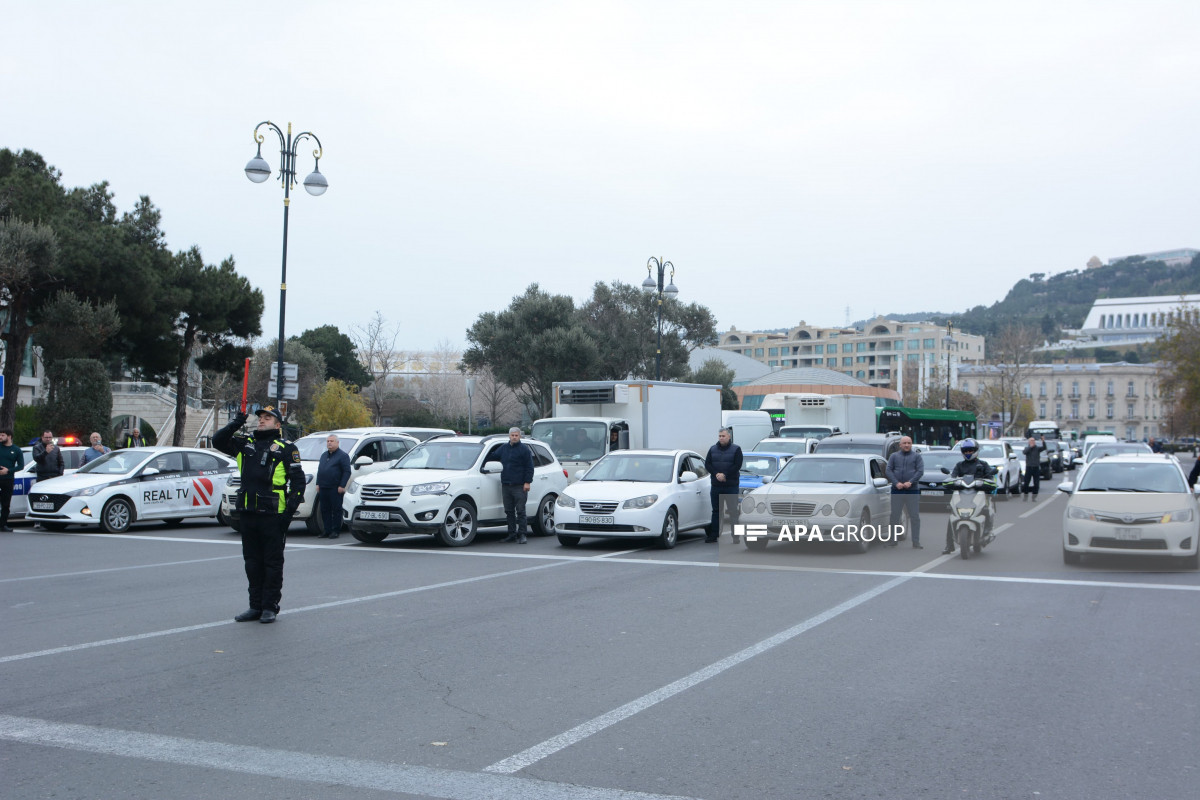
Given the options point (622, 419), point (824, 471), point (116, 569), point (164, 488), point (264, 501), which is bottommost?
point (116, 569)

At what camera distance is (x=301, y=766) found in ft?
16.8

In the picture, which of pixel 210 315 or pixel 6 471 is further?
pixel 210 315

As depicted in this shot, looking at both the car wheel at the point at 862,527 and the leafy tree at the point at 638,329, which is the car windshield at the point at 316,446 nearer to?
the car wheel at the point at 862,527

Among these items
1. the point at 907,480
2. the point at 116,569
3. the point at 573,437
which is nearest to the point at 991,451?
the point at 573,437

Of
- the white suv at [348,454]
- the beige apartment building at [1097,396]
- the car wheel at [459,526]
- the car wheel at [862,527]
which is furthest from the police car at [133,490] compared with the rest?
the beige apartment building at [1097,396]

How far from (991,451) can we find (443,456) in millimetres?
19903

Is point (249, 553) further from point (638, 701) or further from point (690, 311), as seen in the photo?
point (690, 311)

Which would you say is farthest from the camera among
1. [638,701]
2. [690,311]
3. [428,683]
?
[690,311]

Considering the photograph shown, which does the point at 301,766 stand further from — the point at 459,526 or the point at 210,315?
the point at 210,315

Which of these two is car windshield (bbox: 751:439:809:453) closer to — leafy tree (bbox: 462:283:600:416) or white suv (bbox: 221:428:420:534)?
white suv (bbox: 221:428:420:534)

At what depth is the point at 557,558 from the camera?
1457 cm

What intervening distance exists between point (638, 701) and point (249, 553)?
433 cm

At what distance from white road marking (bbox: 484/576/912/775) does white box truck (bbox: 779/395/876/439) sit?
27006 millimetres

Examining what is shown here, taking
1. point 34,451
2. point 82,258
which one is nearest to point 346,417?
point 82,258
